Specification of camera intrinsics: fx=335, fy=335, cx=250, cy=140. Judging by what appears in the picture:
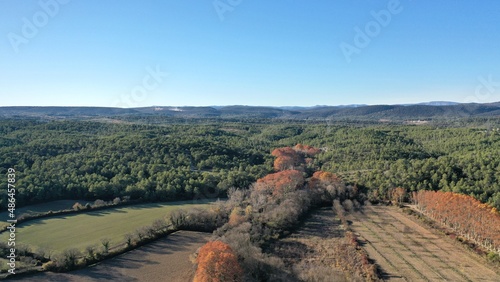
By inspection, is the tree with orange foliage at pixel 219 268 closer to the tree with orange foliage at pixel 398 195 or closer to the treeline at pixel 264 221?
the treeline at pixel 264 221

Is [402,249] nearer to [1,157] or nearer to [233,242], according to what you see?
[233,242]

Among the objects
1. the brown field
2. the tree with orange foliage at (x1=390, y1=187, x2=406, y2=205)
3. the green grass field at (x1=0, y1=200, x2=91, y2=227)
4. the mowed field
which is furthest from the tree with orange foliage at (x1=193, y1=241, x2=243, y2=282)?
the tree with orange foliage at (x1=390, y1=187, x2=406, y2=205)

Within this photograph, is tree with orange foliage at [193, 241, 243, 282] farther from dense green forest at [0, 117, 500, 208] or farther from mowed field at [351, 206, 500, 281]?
dense green forest at [0, 117, 500, 208]

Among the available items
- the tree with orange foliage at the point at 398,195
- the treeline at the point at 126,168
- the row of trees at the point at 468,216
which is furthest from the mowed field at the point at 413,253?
the treeline at the point at 126,168

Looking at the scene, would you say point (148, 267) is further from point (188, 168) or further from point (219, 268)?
point (188, 168)

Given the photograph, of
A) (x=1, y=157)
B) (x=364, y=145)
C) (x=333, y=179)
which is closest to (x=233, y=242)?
(x=333, y=179)

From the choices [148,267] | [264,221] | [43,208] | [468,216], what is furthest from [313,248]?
[43,208]
